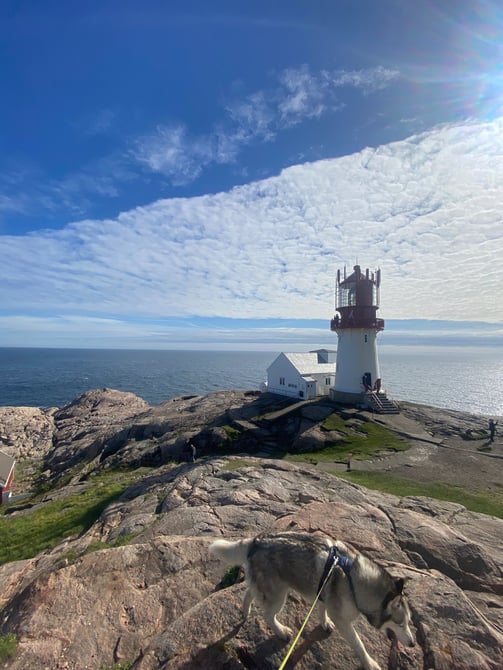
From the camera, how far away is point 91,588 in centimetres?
713

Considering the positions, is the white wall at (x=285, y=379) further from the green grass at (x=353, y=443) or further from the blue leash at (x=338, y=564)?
the blue leash at (x=338, y=564)

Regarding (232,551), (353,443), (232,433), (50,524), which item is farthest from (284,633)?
(232,433)

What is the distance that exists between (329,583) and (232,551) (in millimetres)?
1670

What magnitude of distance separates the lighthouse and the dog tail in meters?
33.7

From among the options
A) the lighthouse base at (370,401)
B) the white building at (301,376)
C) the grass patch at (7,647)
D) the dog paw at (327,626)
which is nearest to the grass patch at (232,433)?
the white building at (301,376)

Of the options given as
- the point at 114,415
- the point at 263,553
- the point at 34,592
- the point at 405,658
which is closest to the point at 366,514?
the point at 405,658

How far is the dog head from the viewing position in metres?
4.99

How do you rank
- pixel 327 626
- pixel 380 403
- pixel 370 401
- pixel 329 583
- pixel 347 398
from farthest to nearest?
pixel 347 398, pixel 370 401, pixel 380 403, pixel 327 626, pixel 329 583

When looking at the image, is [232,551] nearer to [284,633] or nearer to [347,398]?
[284,633]

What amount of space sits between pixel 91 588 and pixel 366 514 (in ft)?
24.9

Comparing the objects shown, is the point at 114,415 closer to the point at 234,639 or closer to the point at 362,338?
the point at 362,338

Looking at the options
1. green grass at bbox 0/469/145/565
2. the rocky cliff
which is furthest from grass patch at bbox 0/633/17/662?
→ green grass at bbox 0/469/145/565

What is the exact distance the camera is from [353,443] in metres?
28.9

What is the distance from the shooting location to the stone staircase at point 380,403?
116ft
